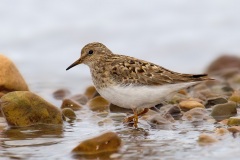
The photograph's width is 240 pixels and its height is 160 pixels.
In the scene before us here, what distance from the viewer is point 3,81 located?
466 inches

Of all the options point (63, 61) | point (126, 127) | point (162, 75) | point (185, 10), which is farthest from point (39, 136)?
point (185, 10)

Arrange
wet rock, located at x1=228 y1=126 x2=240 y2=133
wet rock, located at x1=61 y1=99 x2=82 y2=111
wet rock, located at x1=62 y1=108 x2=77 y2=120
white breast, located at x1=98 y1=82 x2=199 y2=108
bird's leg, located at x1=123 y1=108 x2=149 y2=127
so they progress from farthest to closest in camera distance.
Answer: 1. wet rock, located at x1=61 y1=99 x2=82 y2=111
2. wet rock, located at x1=62 y1=108 x2=77 y2=120
3. bird's leg, located at x1=123 y1=108 x2=149 y2=127
4. white breast, located at x1=98 y1=82 x2=199 y2=108
5. wet rock, located at x1=228 y1=126 x2=240 y2=133

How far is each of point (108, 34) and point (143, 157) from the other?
1087cm

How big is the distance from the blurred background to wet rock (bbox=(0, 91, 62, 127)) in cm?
520

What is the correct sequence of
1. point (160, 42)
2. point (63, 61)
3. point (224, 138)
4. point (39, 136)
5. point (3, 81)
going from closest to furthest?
point (224, 138) → point (39, 136) → point (3, 81) → point (63, 61) → point (160, 42)

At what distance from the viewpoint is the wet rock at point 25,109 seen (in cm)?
1038

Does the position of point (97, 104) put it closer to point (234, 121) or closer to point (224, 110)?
point (224, 110)

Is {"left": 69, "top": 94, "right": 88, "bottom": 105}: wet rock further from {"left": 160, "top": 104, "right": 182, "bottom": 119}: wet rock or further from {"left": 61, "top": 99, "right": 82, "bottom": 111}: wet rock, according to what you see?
{"left": 160, "top": 104, "right": 182, "bottom": 119}: wet rock

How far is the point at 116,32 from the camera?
63.3 feet

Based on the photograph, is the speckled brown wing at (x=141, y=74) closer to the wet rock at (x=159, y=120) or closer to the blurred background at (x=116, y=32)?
the wet rock at (x=159, y=120)

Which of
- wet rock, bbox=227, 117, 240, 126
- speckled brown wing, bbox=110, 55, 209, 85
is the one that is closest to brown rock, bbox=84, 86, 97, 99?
speckled brown wing, bbox=110, 55, 209, 85

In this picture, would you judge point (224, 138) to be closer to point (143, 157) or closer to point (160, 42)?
point (143, 157)

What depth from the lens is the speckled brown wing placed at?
1039 centimetres

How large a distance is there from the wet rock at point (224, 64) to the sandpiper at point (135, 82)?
223 inches
